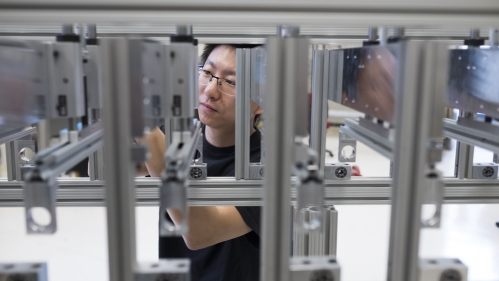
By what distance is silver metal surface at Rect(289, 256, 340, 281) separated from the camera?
2.37 ft

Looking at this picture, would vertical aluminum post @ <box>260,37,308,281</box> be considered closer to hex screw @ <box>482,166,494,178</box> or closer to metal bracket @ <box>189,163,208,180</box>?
metal bracket @ <box>189,163,208,180</box>

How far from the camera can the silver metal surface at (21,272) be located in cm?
71

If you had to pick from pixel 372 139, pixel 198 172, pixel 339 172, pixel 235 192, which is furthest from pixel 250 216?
pixel 372 139

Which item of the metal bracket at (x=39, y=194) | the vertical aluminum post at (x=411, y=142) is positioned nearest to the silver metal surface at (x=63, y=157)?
the metal bracket at (x=39, y=194)

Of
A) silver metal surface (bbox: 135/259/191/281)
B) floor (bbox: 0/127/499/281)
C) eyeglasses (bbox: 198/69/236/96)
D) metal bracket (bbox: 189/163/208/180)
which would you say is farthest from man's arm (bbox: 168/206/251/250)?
floor (bbox: 0/127/499/281)

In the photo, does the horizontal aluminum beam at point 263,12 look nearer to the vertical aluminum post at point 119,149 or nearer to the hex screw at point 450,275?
the vertical aluminum post at point 119,149

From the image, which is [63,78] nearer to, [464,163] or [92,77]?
[92,77]

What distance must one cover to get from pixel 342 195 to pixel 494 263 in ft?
8.44

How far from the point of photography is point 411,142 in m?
0.68

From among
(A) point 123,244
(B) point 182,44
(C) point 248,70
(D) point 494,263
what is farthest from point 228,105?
(D) point 494,263

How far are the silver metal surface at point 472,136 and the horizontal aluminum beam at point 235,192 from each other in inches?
11.7

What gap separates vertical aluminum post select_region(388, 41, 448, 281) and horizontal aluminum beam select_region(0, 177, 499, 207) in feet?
2.15

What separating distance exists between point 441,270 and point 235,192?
733 mm

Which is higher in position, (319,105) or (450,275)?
(319,105)
